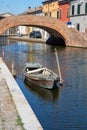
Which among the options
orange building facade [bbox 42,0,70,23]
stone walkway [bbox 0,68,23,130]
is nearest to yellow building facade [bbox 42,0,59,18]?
orange building facade [bbox 42,0,70,23]

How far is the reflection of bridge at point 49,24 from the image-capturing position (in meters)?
58.4

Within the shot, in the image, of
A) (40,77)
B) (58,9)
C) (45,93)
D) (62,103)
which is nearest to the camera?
(62,103)

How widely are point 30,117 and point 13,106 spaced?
1.67 metres

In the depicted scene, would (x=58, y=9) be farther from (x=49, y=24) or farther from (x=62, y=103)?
(x=62, y=103)

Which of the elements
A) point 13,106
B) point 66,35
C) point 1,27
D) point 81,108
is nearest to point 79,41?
point 66,35

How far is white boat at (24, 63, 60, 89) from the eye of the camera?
21641 millimetres

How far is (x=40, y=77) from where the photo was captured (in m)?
22.4

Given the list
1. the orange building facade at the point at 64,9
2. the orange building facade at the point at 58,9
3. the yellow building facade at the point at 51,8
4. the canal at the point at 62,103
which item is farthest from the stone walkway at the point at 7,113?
the yellow building facade at the point at 51,8

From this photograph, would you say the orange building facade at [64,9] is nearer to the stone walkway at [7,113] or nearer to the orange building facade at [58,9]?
the orange building facade at [58,9]

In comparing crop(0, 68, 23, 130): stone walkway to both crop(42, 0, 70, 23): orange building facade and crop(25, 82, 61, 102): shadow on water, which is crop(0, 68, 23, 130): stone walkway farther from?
crop(42, 0, 70, 23): orange building facade

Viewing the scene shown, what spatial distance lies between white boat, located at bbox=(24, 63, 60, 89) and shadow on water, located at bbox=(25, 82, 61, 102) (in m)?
0.25

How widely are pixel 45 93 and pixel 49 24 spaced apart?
39.8 metres

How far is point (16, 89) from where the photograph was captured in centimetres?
1689

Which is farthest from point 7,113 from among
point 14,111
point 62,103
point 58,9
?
point 58,9
